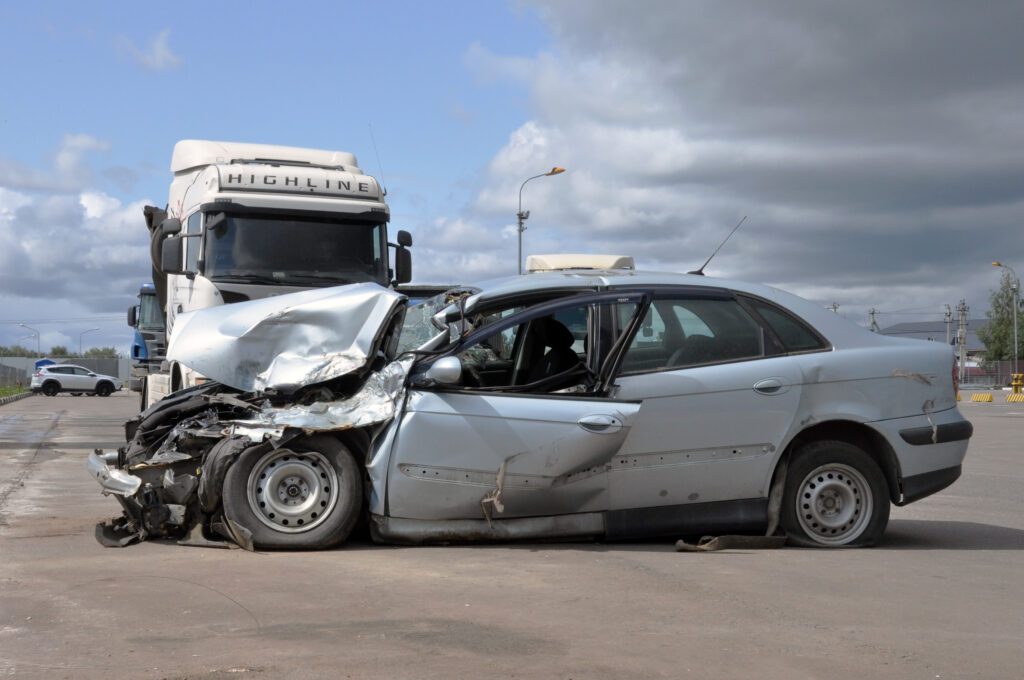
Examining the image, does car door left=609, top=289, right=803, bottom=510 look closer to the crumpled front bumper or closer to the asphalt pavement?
the asphalt pavement

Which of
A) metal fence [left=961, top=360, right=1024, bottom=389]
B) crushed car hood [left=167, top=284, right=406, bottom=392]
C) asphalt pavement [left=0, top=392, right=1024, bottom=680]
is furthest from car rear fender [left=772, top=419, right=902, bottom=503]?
metal fence [left=961, top=360, right=1024, bottom=389]

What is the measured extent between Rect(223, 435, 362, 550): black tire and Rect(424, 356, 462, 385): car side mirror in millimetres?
739

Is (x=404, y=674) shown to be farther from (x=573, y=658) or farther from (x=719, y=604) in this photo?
(x=719, y=604)

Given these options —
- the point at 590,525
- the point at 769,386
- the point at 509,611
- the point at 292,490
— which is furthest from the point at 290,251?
the point at 509,611

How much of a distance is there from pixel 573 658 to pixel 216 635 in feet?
4.96

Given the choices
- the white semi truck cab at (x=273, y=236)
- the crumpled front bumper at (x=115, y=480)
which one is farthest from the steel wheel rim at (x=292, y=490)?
the white semi truck cab at (x=273, y=236)

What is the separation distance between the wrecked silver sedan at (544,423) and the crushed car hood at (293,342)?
13 millimetres

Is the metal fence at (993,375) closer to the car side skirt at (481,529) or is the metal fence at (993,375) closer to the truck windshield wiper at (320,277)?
the truck windshield wiper at (320,277)

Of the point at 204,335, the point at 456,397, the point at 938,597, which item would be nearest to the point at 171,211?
the point at 204,335

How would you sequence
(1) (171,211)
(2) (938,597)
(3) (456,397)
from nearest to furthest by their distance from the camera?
1. (2) (938,597)
2. (3) (456,397)
3. (1) (171,211)

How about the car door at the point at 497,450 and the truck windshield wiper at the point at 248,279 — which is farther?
the truck windshield wiper at the point at 248,279

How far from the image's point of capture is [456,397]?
6.88 meters

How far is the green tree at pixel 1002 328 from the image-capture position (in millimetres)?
101750

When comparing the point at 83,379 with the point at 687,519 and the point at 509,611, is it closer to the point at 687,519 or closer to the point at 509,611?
the point at 687,519
